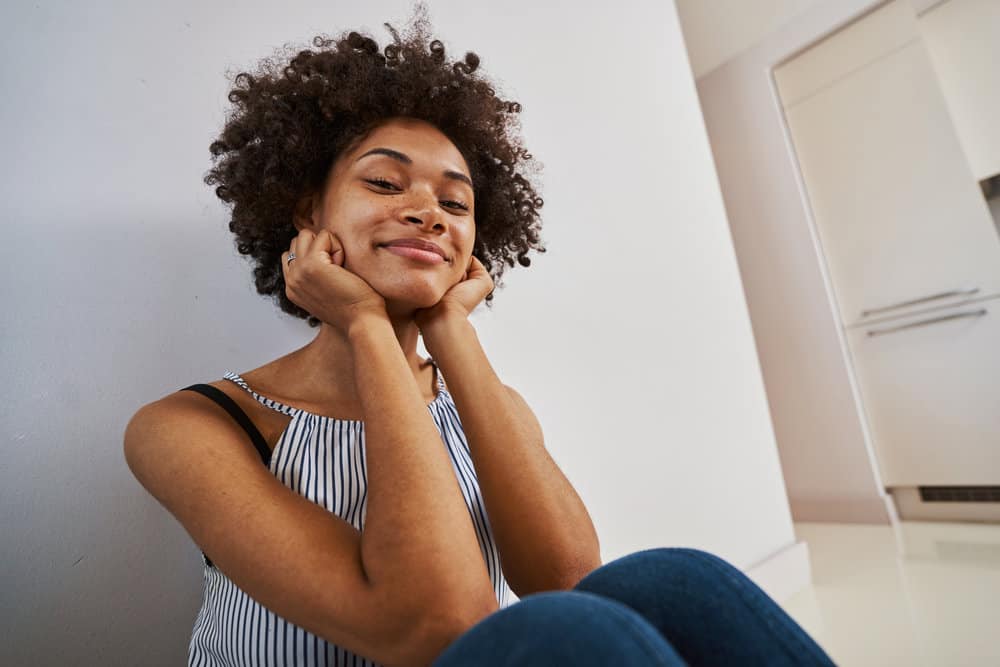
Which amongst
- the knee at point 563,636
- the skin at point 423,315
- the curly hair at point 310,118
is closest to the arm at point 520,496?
the skin at point 423,315

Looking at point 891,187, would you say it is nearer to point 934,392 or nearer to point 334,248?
point 934,392

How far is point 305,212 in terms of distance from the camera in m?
0.98

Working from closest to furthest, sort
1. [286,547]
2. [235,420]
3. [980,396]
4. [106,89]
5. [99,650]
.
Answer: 1. [286,547]
2. [235,420]
3. [99,650]
4. [106,89]
5. [980,396]

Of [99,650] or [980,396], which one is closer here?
[99,650]

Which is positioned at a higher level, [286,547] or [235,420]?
[235,420]

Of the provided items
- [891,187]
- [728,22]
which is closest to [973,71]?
[891,187]

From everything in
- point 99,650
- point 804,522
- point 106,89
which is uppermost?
point 106,89

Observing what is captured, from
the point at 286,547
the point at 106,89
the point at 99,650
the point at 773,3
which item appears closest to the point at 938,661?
the point at 286,547

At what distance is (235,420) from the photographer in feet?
2.41

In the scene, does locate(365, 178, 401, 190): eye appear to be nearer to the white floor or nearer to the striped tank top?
the striped tank top

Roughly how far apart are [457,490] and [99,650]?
67 centimetres

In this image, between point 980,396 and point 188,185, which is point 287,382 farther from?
point 980,396

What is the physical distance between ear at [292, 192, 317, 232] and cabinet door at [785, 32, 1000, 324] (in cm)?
268

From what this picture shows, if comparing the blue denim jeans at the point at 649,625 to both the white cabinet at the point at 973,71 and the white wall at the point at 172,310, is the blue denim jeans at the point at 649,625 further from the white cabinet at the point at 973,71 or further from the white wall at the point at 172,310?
the white cabinet at the point at 973,71
